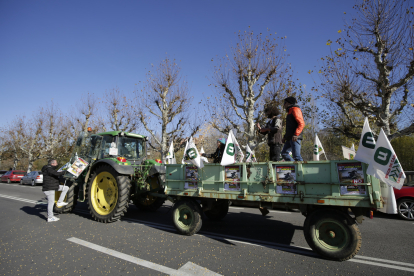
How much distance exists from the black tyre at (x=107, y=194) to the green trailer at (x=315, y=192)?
8.05 feet

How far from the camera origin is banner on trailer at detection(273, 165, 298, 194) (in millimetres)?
3992

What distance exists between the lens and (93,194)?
6852mm

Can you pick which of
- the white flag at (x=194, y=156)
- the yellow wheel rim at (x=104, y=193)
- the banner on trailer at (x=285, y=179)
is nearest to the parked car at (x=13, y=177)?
the yellow wheel rim at (x=104, y=193)

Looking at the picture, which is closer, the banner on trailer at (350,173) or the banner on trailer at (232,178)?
the banner on trailer at (350,173)

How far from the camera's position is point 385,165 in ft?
10.6

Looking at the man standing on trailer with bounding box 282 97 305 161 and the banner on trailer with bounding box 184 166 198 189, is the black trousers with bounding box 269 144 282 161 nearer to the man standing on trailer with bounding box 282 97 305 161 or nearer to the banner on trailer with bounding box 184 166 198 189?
the man standing on trailer with bounding box 282 97 305 161

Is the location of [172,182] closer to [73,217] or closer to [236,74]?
[73,217]

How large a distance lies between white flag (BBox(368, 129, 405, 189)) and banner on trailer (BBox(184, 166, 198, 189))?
10.5 ft

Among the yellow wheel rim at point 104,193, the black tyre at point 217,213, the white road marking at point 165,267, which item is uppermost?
the yellow wheel rim at point 104,193

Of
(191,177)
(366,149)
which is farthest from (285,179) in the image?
(191,177)

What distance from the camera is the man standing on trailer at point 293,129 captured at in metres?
4.74

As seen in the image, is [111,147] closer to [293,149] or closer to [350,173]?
[293,149]

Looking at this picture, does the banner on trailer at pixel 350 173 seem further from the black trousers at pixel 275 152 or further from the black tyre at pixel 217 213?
the black tyre at pixel 217 213

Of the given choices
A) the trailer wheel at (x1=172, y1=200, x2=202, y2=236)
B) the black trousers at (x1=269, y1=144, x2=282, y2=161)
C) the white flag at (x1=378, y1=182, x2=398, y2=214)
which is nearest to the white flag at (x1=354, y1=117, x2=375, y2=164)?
the white flag at (x1=378, y1=182, x2=398, y2=214)
